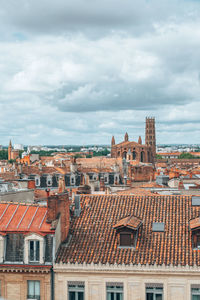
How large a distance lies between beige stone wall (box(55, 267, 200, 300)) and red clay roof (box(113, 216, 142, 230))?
283 cm

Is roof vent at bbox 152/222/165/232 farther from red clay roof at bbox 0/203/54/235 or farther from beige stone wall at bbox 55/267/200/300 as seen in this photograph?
red clay roof at bbox 0/203/54/235

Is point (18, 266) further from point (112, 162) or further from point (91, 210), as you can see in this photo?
point (112, 162)

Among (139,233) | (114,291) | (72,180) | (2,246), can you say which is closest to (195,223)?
(139,233)

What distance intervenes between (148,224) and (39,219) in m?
6.55

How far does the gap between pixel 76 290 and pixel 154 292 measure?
4222 millimetres

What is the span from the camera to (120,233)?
87.9 feet

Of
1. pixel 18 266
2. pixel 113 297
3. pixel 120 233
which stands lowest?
pixel 113 297

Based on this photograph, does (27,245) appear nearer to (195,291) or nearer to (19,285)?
(19,285)

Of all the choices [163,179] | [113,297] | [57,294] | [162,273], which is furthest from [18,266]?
[163,179]

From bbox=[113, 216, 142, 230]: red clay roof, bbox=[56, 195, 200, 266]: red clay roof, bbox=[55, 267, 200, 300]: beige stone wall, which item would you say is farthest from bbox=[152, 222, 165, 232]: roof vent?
bbox=[55, 267, 200, 300]: beige stone wall

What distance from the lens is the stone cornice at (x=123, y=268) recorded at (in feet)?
79.8

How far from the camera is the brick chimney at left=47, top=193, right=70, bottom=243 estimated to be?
1064 inches

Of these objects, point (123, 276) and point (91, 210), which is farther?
point (91, 210)

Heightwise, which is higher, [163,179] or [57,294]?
[163,179]
